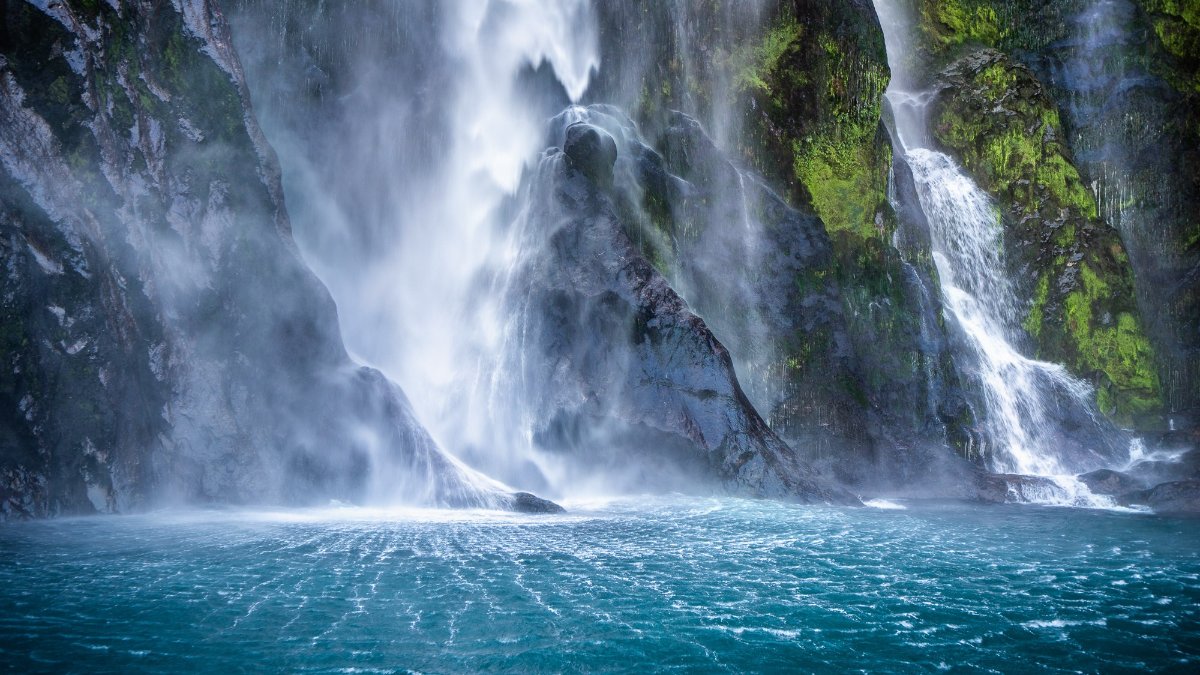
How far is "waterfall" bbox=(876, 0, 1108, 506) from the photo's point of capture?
2833 centimetres

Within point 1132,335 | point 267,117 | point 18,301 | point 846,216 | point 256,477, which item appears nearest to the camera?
point 18,301

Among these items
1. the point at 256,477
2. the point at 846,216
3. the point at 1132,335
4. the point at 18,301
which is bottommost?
the point at 256,477

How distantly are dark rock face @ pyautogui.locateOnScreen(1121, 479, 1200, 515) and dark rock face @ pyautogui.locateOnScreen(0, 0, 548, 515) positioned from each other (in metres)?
17.8

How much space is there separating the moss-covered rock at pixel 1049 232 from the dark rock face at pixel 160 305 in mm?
24644

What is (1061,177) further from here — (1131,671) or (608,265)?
(1131,671)

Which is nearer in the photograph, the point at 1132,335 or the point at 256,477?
the point at 256,477

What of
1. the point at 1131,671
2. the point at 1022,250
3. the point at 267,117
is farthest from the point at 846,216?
the point at 1131,671

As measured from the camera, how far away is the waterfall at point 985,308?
2833cm

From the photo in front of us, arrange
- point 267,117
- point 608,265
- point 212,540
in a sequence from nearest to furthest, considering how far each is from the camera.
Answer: point 212,540, point 608,265, point 267,117

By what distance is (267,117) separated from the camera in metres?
26.4

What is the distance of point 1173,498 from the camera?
21922 mm

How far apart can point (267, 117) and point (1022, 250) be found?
29083 millimetres

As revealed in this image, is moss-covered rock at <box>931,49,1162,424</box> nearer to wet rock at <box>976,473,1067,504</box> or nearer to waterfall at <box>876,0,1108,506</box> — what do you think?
waterfall at <box>876,0,1108,506</box>

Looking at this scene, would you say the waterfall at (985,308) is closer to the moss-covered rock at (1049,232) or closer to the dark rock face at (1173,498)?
the moss-covered rock at (1049,232)
